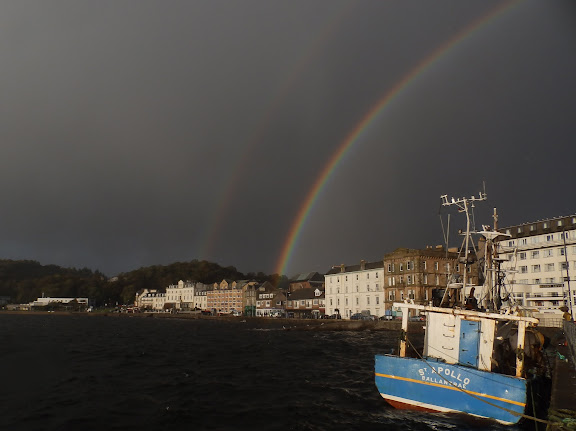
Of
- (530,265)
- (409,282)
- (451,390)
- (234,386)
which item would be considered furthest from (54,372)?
(530,265)

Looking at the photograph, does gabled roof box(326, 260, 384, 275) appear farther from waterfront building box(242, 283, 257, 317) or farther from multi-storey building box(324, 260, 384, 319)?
waterfront building box(242, 283, 257, 317)

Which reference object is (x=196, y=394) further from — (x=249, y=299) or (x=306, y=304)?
(x=249, y=299)

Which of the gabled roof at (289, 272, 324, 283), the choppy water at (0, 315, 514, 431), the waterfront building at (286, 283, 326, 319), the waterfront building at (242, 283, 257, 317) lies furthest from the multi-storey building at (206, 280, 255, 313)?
the choppy water at (0, 315, 514, 431)

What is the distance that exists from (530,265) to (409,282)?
92.7 feet

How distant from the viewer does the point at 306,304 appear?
469 feet

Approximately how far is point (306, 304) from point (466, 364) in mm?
125013

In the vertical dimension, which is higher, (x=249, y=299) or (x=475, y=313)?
(x=475, y=313)

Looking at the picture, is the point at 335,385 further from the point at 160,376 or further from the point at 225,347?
the point at 225,347

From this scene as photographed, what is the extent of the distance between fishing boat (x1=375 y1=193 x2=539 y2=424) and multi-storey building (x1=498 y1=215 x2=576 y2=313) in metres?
73.9

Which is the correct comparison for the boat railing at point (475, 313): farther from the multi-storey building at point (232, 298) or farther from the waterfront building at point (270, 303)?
the multi-storey building at point (232, 298)

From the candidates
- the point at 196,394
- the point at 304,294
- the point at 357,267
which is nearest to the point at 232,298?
the point at 304,294

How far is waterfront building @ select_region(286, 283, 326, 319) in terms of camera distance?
13327cm

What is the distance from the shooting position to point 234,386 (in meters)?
29.1

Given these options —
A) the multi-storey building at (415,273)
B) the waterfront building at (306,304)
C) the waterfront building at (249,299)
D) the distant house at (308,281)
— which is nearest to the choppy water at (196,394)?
the multi-storey building at (415,273)
